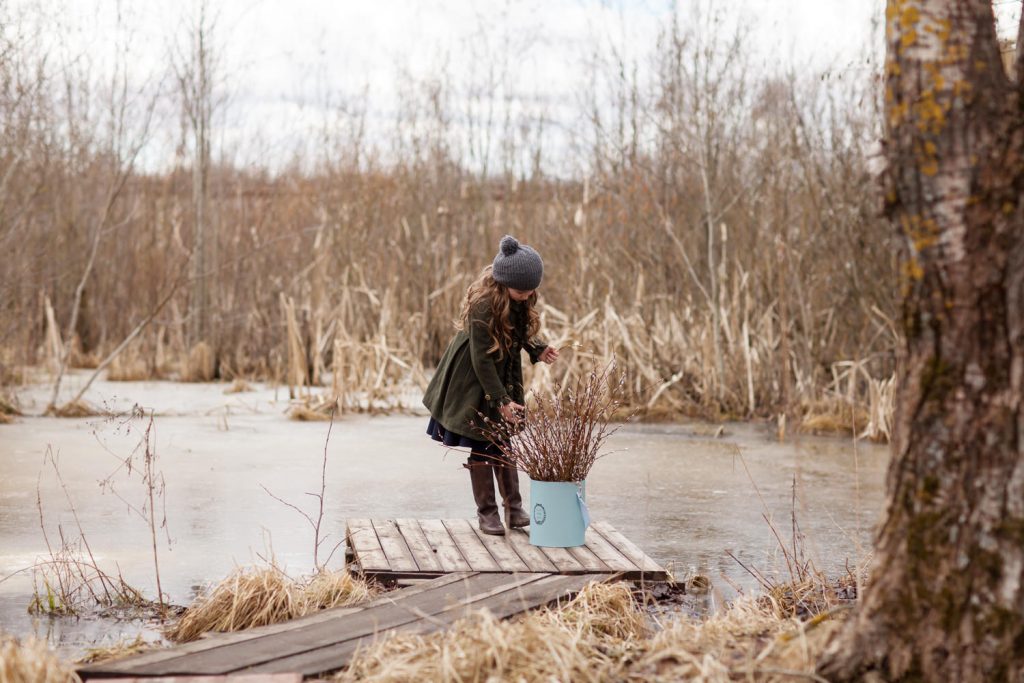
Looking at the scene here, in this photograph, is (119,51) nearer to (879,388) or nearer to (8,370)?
(8,370)

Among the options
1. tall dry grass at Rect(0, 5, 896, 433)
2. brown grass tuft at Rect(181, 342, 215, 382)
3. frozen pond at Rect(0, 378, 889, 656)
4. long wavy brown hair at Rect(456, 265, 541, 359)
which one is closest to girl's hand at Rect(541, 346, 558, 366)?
long wavy brown hair at Rect(456, 265, 541, 359)

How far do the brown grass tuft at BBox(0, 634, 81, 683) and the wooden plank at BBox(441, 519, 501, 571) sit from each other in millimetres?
1962

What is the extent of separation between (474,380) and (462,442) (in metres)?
0.31

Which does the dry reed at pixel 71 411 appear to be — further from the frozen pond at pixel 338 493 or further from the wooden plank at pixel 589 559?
the wooden plank at pixel 589 559

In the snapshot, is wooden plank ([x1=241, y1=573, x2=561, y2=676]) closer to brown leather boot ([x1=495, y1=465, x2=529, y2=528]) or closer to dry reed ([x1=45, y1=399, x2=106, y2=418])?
brown leather boot ([x1=495, y1=465, x2=529, y2=528])

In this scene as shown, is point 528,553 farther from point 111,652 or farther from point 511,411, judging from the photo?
point 111,652

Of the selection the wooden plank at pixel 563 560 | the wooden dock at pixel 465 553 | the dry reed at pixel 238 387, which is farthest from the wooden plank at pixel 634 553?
the dry reed at pixel 238 387

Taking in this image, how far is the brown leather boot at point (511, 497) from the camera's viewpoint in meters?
5.79

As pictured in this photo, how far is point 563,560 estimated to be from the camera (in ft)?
16.6

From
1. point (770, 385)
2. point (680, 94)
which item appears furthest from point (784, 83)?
point (770, 385)

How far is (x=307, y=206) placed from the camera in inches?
663

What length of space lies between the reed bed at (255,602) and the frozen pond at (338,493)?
25cm

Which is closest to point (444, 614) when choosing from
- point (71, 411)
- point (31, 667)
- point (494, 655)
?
point (494, 655)

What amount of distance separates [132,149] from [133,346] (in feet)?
11.8
